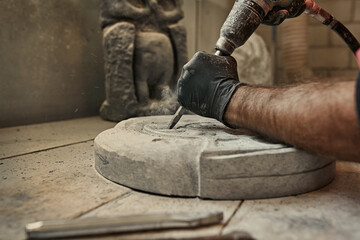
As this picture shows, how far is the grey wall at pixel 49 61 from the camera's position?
267cm

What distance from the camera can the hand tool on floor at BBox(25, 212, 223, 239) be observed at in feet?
2.89

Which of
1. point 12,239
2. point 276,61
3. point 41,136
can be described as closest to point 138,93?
point 41,136

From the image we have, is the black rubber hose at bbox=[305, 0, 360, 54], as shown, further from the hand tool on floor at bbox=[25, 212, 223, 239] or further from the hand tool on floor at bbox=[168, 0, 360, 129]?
the hand tool on floor at bbox=[25, 212, 223, 239]

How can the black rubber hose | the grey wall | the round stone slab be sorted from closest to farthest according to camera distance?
the round stone slab, the black rubber hose, the grey wall

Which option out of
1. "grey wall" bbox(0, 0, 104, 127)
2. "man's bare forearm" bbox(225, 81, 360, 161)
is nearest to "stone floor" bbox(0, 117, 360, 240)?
"man's bare forearm" bbox(225, 81, 360, 161)

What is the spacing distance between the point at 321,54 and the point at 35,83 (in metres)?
3.85

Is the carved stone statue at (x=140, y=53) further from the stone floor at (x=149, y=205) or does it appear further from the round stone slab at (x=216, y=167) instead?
the round stone slab at (x=216, y=167)

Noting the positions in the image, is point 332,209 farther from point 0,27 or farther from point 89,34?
point 89,34

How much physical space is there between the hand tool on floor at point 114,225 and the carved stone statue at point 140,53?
2.12 metres

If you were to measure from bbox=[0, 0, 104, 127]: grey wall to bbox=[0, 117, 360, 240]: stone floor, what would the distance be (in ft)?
4.18

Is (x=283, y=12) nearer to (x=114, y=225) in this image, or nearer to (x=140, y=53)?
(x=114, y=225)

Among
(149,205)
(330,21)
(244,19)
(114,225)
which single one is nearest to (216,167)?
(149,205)

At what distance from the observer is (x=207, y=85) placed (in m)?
1.43

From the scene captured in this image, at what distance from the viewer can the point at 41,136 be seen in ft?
A: 7.72
